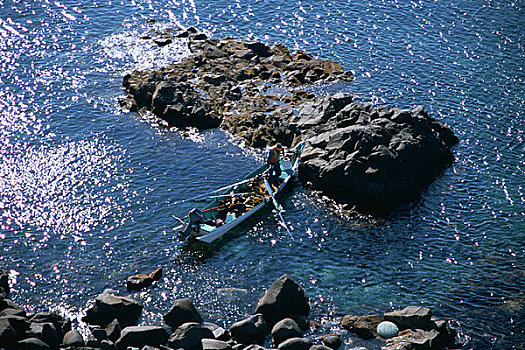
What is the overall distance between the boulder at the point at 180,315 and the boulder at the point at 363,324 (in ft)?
31.0

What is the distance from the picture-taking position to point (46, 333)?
116ft

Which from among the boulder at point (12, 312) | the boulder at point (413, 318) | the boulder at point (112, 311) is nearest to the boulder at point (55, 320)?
the boulder at point (12, 312)

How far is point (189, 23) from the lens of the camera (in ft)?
276

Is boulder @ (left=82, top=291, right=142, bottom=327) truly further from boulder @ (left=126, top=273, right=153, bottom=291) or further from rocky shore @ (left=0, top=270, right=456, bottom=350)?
boulder @ (left=126, top=273, right=153, bottom=291)

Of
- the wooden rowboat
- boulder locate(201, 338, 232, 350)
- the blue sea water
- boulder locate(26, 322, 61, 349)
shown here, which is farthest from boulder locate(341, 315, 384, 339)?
boulder locate(26, 322, 61, 349)

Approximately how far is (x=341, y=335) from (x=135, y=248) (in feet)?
57.1

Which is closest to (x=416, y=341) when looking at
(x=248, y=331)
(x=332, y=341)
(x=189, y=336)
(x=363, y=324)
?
(x=363, y=324)

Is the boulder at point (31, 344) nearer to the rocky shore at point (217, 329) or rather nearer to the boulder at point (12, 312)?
the rocky shore at point (217, 329)

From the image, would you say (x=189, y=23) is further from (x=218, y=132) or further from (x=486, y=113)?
(x=486, y=113)

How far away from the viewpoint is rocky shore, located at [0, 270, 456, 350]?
35531 millimetres

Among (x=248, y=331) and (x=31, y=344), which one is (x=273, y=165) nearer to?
(x=248, y=331)

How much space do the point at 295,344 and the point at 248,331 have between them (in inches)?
123

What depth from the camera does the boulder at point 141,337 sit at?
1414 inches

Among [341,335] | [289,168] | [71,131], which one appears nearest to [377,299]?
[341,335]
